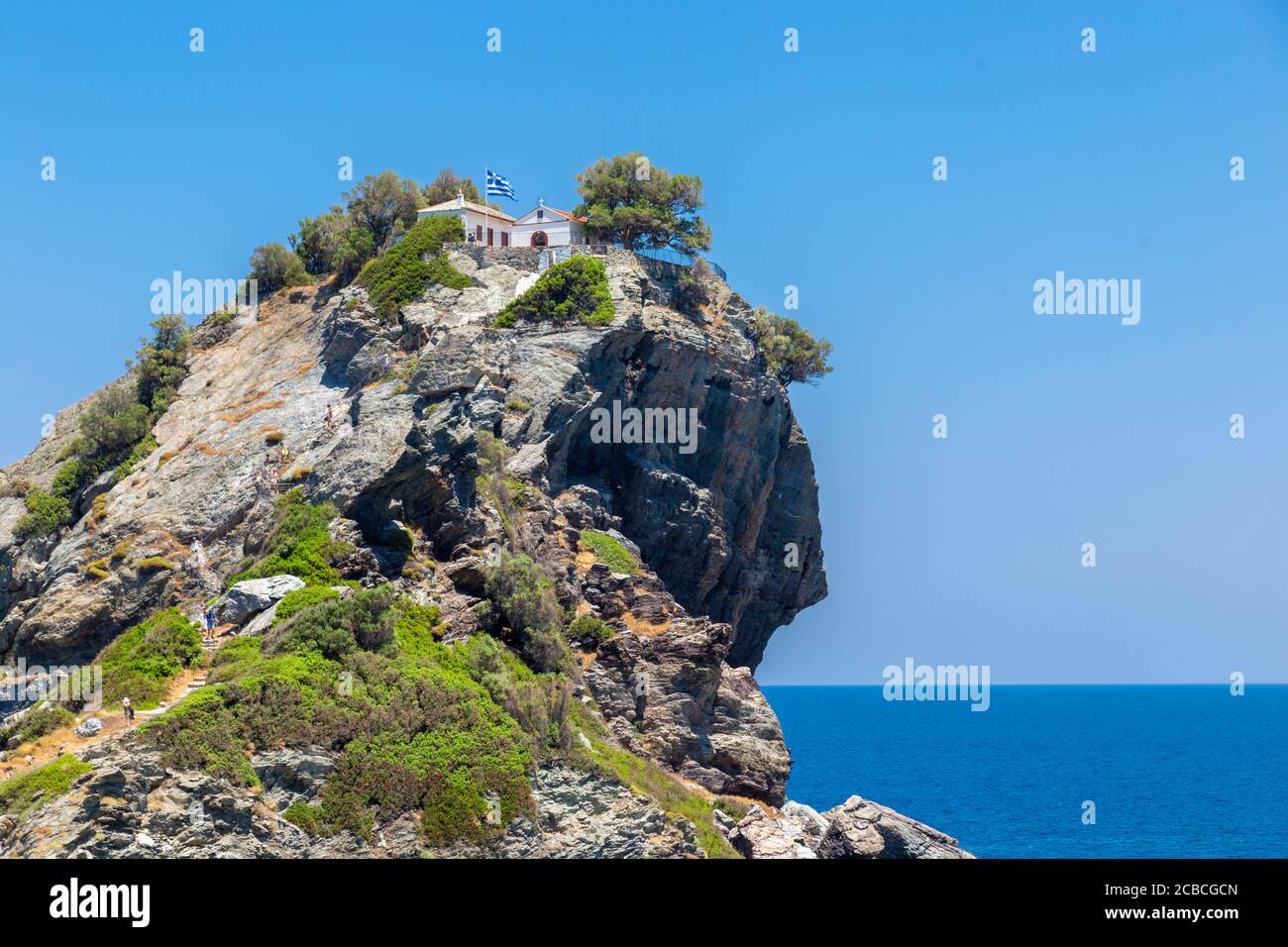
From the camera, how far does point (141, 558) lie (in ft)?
174

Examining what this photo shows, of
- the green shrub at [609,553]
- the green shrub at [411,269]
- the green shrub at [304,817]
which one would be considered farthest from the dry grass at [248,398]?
the green shrub at [304,817]

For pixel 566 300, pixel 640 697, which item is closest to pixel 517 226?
pixel 566 300

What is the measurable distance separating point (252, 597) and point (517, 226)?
30.6 m

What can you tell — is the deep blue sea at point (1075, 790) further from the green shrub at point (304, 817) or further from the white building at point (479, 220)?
the green shrub at point (304, 817)

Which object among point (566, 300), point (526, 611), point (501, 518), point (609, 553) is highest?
point (566, 300)

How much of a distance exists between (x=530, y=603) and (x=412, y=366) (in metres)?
13.6

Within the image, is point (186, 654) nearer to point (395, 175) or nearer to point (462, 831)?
point (462, 831)

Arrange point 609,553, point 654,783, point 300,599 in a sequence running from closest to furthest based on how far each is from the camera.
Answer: point 300,599
point 654,783
point 609,553

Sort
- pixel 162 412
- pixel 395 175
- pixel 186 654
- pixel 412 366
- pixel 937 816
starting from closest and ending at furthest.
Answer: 1. pixel 186 654
2. pixel 412 366
3. pixel 162 412
4. pixel 395 175
5. pixel 937 816

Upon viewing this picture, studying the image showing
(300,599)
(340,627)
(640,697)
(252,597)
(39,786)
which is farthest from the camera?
(640,697)

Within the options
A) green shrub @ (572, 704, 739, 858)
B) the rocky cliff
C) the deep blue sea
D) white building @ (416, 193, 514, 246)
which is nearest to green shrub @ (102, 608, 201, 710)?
the rocky cliff

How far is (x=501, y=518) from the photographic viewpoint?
51688 mm

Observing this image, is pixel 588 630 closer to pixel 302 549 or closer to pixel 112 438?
pixel 302 549
